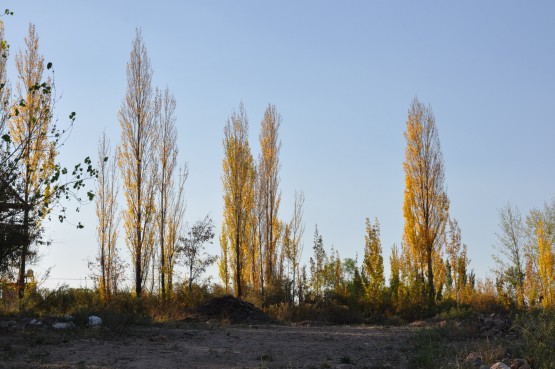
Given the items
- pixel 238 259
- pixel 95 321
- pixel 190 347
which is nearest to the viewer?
pixel 190 347

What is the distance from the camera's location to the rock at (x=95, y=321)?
1470 cm

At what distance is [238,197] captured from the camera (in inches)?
1147

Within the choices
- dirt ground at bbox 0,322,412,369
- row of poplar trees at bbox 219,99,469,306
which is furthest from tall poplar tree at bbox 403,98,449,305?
dirt ground at bbox 0,322,412,369

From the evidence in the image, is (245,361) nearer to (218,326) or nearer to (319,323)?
(218,326)

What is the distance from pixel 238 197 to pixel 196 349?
17.0 metres

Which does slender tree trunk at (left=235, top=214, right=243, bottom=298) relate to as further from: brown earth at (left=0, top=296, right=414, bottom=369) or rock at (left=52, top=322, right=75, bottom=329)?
rock at (left=52, top=322, right=75, bottom=329)

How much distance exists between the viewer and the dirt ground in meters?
10.8

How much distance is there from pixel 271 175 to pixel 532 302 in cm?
1432

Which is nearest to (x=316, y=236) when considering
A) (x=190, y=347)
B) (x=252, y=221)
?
(x=252, y=221)

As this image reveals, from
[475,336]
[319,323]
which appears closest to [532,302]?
[319,323]

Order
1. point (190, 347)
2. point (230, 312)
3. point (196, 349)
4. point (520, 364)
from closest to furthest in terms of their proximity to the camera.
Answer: point (520, 364) < point (196, 349) < point (190, 347) < point (230, 312)

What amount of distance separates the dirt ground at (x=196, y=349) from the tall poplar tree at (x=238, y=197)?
1393 cm

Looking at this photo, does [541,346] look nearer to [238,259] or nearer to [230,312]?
[230,312]

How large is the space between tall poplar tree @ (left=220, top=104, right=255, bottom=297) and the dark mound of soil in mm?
7360
